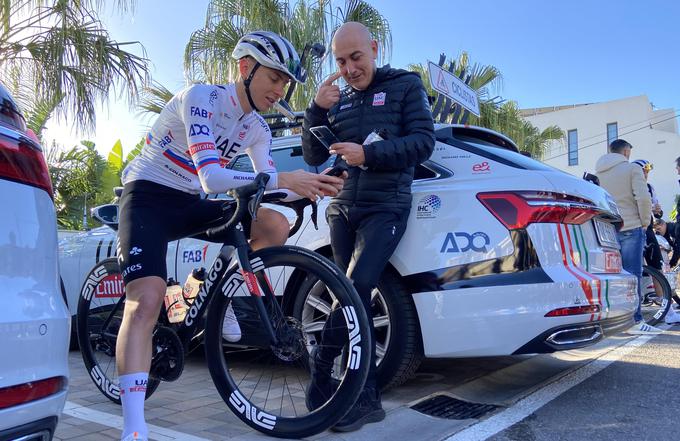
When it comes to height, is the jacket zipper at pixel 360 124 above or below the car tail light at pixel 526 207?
above

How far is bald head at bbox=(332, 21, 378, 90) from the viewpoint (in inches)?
118

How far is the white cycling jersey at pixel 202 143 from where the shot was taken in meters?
2.37

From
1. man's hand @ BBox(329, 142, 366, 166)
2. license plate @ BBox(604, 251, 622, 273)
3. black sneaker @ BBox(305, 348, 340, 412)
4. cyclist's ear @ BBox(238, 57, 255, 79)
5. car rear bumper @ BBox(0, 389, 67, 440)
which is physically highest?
cyclist's ear @ BBox(238, 57, 255, 79)

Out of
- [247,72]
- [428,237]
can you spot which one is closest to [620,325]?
[428,237]

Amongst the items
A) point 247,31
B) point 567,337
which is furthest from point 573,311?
point 247,31

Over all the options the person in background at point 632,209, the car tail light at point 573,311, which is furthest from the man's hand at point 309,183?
the person in background at point 632,209

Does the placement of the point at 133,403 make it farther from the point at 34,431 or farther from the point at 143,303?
the point at 34,431

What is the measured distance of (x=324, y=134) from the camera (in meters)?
2.99

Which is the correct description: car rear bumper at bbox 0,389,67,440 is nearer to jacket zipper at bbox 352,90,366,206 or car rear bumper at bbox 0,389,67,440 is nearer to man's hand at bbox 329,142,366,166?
man's hand at bbox 329,142,366,166

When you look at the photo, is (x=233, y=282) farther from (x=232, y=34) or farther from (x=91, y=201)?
(x=91, y=201)

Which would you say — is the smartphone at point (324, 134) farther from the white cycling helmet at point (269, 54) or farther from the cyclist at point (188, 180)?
the white cycling helmet at point (269, 54)

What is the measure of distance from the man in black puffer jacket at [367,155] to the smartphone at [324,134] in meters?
0.14

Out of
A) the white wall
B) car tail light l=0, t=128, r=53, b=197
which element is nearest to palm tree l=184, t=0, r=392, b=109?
car tail light l=0, t=128, r=53, b=197

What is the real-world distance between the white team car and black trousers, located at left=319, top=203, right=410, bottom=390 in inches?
9.8
